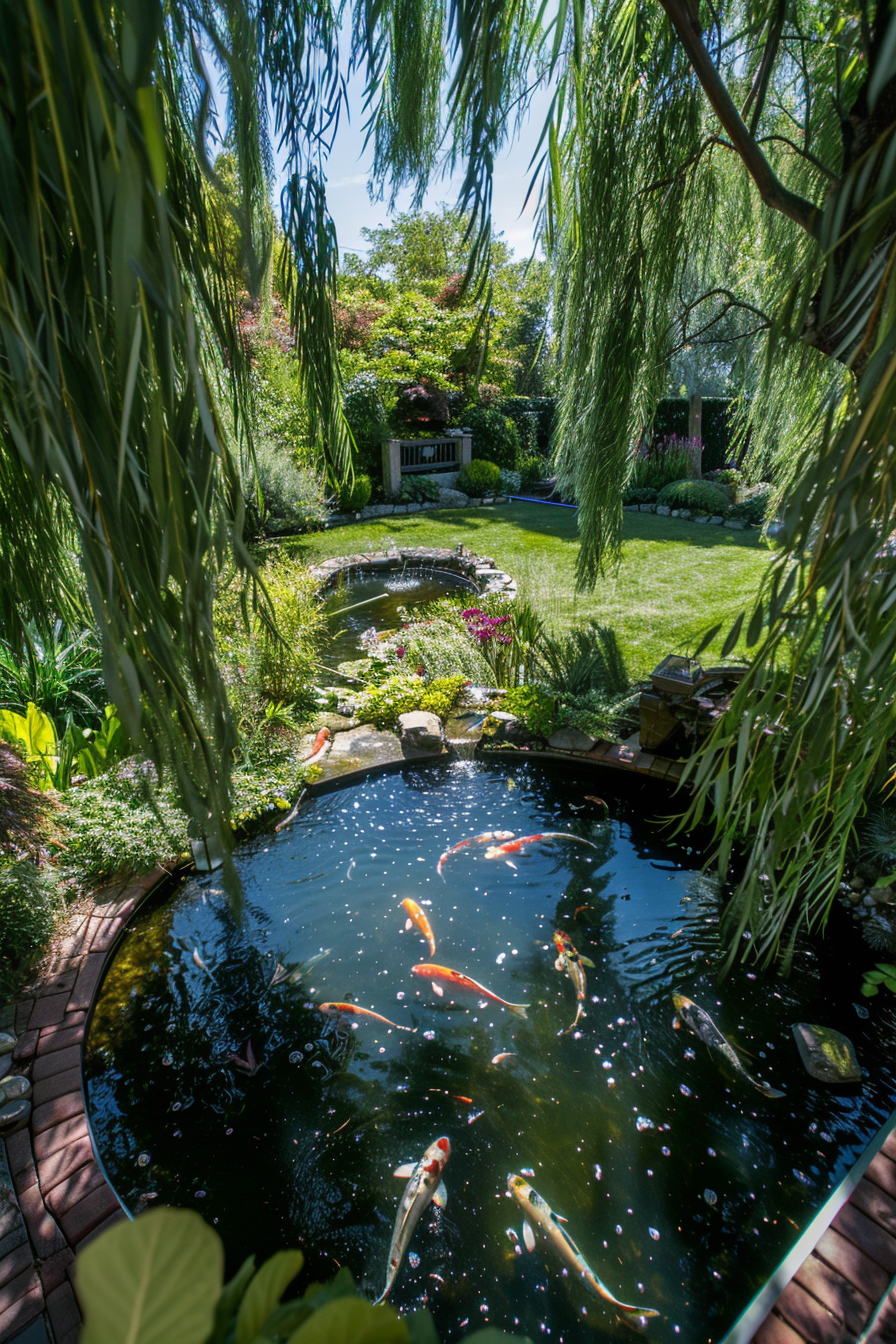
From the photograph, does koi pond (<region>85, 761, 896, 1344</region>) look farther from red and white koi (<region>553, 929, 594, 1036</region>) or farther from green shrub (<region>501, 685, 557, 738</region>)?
green shrub (<region>501, 685, 557, 738</region>)

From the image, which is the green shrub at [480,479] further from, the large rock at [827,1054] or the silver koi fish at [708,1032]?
the large rock at [827,1054]

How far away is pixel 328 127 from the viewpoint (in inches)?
60.7

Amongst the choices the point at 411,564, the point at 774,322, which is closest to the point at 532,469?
the point at 411,564

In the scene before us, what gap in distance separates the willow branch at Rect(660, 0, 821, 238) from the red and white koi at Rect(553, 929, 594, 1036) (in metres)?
2.58

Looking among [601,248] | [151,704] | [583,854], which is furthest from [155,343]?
[583,854]

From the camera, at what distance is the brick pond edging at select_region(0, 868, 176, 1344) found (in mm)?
1481

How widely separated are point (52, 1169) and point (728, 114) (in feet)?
11.6

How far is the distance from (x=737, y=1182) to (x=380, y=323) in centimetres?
1366

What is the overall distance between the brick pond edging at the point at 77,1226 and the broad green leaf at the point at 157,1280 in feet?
5.84

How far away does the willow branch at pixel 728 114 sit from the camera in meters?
1.74

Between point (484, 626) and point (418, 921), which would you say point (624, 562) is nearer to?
point (484, 626)

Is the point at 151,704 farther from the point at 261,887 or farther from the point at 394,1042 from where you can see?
the point at 261,887

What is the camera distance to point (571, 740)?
397 centimetres

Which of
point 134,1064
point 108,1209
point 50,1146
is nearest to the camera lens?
point 108,1209
